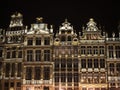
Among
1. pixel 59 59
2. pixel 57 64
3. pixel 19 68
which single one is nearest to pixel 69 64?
pixel 59 59

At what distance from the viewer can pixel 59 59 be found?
38125 millimetres

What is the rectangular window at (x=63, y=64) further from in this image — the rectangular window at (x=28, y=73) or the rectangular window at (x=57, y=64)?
the rectangular window at (x=28, y=73)

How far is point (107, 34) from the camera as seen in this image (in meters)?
38.6

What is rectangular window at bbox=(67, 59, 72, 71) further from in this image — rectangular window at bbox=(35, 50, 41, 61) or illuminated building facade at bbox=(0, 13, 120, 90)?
rectangular window at bbox=(35, 50, 41, 61)

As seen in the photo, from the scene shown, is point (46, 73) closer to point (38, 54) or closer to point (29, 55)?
point (38, 54)

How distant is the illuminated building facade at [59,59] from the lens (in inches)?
1462

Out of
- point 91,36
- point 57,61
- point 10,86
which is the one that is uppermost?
point 91,36

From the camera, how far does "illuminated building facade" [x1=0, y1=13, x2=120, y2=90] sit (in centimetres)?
3712

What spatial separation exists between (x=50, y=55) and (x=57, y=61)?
130 cm

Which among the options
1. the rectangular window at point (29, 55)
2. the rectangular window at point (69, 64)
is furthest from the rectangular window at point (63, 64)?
the rectangular window at point (29, 55)

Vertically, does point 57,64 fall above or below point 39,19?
below

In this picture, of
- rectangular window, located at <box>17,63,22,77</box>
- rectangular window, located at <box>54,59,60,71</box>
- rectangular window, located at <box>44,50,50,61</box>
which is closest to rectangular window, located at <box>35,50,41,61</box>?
rectangular window, located at <box>44,50,50,61</box>

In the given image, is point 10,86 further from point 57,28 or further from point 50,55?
point 57,28

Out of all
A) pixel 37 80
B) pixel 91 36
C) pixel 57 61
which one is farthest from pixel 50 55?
pixel 91 36
